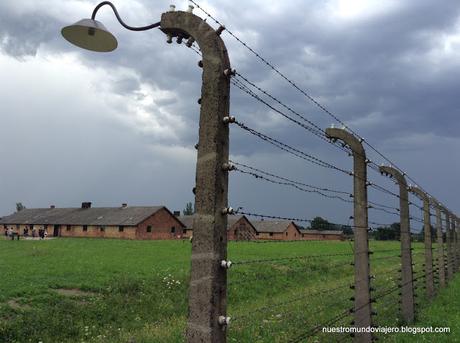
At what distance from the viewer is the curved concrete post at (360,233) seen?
8000 mm

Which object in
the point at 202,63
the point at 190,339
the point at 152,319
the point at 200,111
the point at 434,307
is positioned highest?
the point at 202,63

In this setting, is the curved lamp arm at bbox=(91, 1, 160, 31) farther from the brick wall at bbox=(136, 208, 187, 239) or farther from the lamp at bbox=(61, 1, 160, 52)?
the brick wall at bbox=(136, 208, 187, 239)

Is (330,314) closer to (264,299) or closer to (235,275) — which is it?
(264,299)

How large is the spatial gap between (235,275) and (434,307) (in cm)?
1264

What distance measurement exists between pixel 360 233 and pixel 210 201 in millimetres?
5037

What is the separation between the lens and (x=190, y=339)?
3863 millimetres

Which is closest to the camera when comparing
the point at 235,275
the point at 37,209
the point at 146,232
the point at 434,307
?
the point at 434,307

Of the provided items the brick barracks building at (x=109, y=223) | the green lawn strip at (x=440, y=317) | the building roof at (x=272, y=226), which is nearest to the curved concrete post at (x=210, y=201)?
the green lawn strip at (x=440, y=317)

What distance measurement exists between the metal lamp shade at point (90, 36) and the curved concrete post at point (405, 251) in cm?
816

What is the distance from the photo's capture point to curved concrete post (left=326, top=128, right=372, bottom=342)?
8.00 metres

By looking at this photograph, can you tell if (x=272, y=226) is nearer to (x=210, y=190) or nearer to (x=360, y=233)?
(x=360, y=233)

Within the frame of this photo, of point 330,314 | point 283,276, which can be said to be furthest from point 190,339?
point 283,276

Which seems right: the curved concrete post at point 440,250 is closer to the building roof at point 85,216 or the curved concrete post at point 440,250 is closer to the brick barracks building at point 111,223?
the brick barracks building at point 111,223

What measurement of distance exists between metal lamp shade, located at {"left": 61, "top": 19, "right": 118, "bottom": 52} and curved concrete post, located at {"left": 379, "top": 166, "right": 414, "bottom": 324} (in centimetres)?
816
